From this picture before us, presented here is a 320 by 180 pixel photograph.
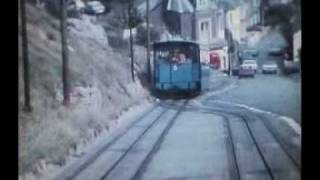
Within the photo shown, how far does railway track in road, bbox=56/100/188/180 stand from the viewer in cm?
241

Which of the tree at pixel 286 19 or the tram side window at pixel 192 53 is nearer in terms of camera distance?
the tree at pixel 286 19

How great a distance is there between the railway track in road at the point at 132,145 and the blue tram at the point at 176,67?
62mm

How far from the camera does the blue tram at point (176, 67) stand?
2557 millimetres

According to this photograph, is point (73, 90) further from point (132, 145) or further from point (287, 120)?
point (287, 120)

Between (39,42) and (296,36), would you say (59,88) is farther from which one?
(296,36)

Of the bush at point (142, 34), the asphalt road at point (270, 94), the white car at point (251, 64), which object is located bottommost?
the asphalt road at point (270, 94)

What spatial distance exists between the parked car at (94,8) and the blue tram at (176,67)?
23cm

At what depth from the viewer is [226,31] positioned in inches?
100

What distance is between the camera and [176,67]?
8.45 feet

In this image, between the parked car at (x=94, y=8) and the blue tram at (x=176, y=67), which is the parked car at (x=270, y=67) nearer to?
the blue tram at (x=176, y=67)

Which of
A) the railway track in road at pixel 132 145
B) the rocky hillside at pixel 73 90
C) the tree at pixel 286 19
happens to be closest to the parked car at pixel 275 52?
the tree at pixel 286 19

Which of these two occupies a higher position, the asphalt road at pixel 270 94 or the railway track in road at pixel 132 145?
the asphalt road at pixel 270 94

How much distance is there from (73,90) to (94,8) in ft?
1.03
